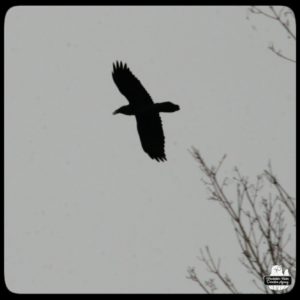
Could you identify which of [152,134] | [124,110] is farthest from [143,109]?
[152,134]

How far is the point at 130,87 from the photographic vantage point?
730 cm

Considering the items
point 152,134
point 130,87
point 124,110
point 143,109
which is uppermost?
point 130,87

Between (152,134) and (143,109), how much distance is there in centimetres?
43

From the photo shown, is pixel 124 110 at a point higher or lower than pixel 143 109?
lower

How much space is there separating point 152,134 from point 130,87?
67 centimetres

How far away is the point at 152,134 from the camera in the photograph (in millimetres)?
7488

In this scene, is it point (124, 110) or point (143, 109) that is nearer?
point (143, 109)

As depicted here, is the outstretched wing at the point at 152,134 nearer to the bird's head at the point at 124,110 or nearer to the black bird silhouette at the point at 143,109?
the black bird silhouette at the point at 143,109

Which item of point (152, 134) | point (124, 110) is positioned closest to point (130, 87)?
point (124, 110)

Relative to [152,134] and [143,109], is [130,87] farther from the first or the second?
[152,134]

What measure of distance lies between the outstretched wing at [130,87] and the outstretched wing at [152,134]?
0.60ft
